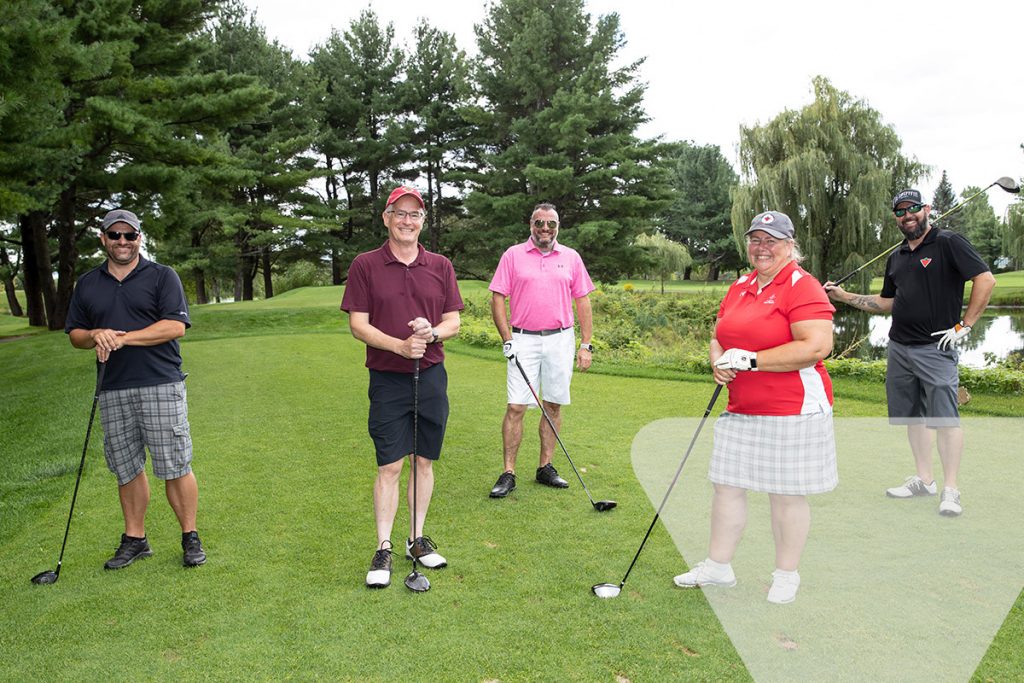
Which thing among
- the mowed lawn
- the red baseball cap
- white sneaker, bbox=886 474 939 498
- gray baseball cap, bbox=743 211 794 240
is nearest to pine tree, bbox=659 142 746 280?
the mowed lawn

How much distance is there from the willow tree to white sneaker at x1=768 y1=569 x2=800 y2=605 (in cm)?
1916

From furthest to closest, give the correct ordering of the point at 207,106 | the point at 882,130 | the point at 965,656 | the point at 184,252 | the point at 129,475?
the point at 184,252 < the point at 882,130 < the point at 207,106 < the point at 129,475 < the point at 965,656

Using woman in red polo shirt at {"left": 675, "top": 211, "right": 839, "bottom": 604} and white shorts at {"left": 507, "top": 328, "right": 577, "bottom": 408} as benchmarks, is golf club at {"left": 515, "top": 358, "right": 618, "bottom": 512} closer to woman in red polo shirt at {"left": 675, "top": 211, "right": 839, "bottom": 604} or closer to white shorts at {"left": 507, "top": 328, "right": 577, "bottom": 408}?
white shorts at {"left": 507, "top": 328, "right": 577, "bottom": 408}

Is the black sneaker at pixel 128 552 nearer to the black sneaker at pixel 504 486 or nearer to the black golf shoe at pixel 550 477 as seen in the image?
the black sneaker at pixel 504 486

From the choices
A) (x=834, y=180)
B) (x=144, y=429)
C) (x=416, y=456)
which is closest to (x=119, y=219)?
(x=144, y=429)

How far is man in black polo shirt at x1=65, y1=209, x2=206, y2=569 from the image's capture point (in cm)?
323

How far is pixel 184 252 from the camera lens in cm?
2609

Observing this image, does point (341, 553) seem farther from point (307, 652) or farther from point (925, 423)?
point (925, 423)

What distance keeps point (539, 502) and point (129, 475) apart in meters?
2.23

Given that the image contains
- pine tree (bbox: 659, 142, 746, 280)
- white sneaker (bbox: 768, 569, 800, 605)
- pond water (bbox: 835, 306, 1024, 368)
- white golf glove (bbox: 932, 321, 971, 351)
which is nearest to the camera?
white sneaker (bbox: 768, 569, 800, 605)

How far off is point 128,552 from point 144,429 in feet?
2.03

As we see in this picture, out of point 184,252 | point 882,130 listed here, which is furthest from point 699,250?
point 184,252

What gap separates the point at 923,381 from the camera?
147 inches
